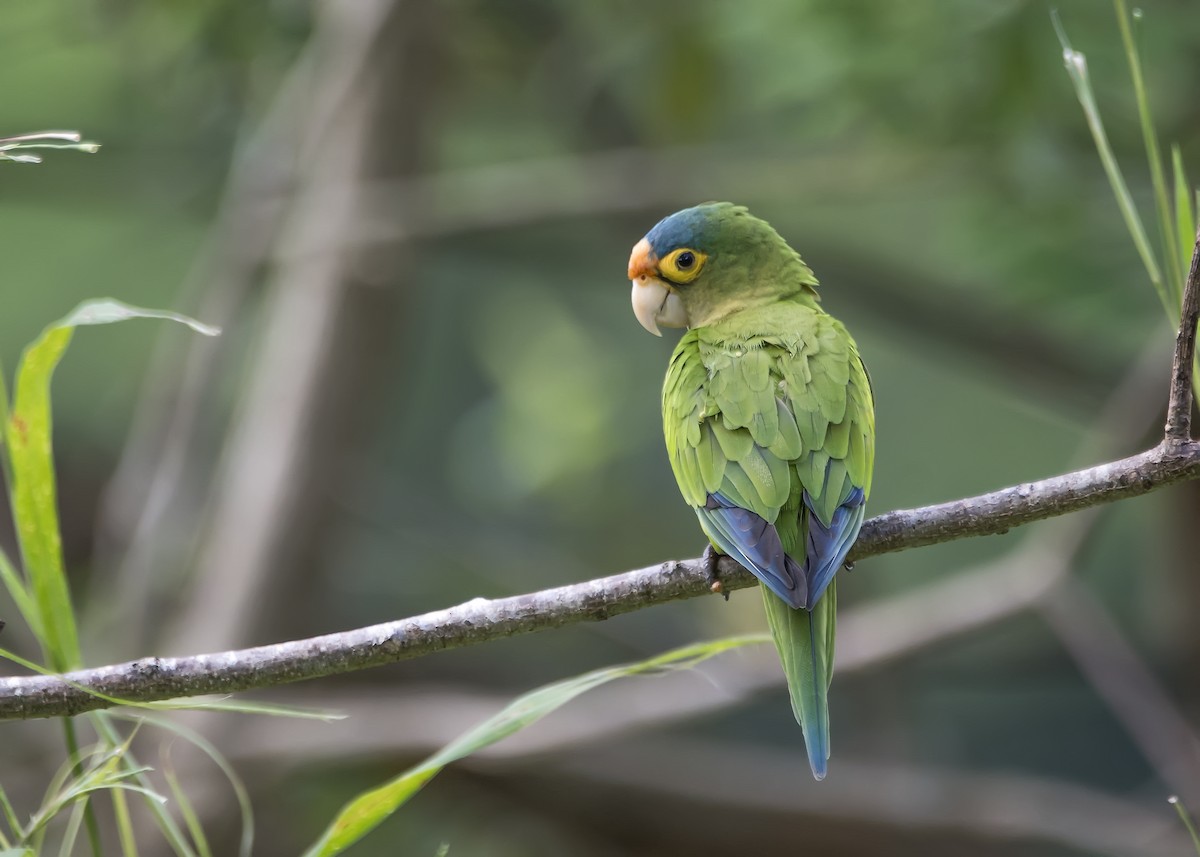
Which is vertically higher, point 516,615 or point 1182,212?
point 1182,212

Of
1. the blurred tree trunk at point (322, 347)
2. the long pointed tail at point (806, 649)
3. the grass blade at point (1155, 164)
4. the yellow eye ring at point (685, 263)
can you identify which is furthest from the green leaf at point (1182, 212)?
the blurred tree trunk at point (322, 347)

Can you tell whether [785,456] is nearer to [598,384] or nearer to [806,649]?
[806,649]

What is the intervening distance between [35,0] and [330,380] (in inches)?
87.5

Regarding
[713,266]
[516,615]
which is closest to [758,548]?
[516,615]

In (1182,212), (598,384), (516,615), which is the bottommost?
(598,384)

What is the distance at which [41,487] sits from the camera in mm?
1737

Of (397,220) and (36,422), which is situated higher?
(36,422)

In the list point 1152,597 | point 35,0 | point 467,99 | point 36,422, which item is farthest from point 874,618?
point 35,0

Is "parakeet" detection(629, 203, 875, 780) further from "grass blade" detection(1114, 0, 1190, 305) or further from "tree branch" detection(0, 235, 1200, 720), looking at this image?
"grass blade" detection(1114, 0, 1190, 305)

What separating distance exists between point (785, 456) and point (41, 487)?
1.20 metres

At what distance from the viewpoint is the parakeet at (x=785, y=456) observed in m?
2.08

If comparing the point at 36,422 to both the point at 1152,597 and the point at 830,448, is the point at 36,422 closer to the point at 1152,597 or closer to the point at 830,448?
the point at 830,448

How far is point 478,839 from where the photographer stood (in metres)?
6.14

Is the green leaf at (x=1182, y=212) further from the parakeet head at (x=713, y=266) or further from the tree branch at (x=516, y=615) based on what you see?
the parakeet head at (x=713, y=266)
